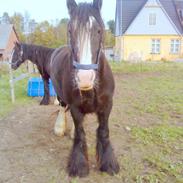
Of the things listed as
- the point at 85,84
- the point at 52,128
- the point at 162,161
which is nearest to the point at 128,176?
the point at 162,161

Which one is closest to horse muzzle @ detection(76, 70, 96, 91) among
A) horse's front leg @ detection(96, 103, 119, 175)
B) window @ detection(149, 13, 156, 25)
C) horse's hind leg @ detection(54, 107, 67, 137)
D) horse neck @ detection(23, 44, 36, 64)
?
horse's front leg @ detection(96, 103, 119, 175)

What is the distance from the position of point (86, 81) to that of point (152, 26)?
72.5ft

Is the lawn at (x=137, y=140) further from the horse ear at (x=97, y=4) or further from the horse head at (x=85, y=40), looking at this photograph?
the horse ear at (x=97, y=4)

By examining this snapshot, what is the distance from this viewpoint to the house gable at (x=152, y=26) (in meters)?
22.4

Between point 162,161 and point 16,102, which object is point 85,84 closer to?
point 162,161

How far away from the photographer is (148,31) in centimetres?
2281

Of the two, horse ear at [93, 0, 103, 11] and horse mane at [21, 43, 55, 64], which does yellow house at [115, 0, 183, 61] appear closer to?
horse mane at [21, 43, 55, 64]

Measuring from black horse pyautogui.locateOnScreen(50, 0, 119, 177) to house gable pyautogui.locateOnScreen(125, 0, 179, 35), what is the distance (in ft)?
66.4

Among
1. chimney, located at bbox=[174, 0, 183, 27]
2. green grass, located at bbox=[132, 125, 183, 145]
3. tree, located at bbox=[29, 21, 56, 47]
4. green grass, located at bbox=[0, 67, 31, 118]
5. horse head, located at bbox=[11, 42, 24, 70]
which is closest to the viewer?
green grass, located at bbox=[132, 125, 183, 145]

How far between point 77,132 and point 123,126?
1655 mm

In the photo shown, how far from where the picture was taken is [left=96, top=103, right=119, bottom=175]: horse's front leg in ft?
9.58

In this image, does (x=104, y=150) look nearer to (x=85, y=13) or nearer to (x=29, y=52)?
(x=85, y=13)

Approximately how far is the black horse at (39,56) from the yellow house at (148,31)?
1637 centimetres

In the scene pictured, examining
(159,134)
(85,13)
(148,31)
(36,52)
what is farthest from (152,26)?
(85,13)
